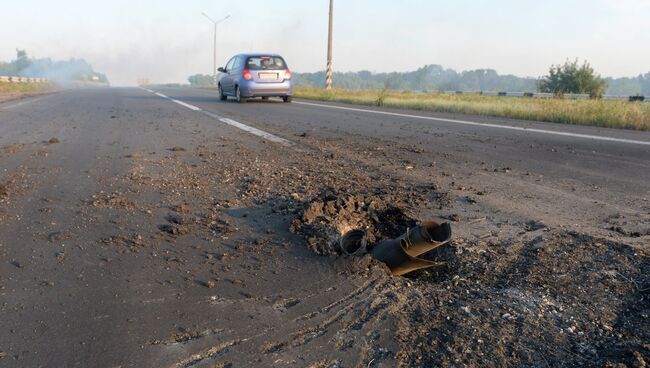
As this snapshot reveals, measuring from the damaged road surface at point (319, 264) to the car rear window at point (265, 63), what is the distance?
12351 mm

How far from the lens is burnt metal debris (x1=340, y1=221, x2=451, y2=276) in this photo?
2.61m

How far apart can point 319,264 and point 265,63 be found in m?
15.4

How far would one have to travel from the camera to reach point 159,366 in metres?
1.75

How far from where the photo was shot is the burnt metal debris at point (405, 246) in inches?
103

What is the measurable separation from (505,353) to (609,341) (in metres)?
0.41

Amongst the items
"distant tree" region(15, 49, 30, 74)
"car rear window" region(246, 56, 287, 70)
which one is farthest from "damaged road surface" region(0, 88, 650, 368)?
"distant tree" region(15, 49, 30, 74)

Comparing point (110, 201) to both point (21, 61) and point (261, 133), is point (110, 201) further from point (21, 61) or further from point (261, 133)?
point (21, 61)

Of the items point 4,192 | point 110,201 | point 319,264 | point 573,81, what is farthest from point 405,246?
point 573,81

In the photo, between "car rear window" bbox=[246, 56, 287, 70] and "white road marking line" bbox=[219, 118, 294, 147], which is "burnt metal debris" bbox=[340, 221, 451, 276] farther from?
"car rear window" bbox=[246, 56, 287, 70]

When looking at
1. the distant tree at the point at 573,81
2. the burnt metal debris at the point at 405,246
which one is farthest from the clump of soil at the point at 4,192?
the distant tree at the point at 573,81

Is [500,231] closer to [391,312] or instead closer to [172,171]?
[391,312]

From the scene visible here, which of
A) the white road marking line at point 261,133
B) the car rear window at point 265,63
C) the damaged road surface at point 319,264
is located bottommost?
the damaged road surface at point 319,264

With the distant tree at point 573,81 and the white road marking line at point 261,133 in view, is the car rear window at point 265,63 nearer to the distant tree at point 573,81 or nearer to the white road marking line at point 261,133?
the white road marking line at point 261,133

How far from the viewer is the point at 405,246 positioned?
106 inches
